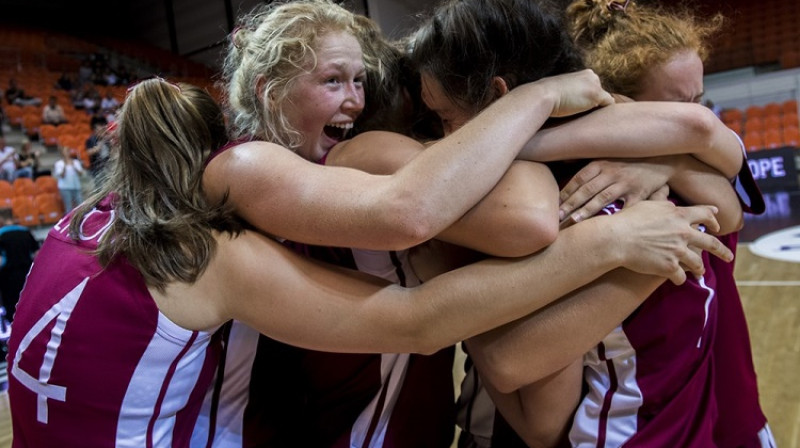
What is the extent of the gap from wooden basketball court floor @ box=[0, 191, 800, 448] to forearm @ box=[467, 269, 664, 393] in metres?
1.70

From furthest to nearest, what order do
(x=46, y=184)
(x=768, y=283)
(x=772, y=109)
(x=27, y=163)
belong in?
(x=772, y=109) → (x=27, y=163) → (x=46, y=184) → (x=768, y=283)

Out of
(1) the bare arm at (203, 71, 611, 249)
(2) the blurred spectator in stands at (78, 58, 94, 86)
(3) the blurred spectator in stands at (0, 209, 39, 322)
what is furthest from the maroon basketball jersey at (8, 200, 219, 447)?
(2) the blurred spectator in stands at (78, 58, 94, 86)

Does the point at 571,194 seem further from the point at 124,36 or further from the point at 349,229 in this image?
the point at 124,36

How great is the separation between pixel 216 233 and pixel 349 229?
273 mm

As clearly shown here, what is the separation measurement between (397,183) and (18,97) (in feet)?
39.6

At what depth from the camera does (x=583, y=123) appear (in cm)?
112

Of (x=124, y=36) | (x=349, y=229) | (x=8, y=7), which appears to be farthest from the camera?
(x=124, y=36)

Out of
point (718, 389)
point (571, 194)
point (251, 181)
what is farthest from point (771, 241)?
point (251, 181)

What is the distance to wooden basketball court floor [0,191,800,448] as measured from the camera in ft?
7.98

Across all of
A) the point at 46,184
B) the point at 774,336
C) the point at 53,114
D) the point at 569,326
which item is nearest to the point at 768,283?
the point at 774,336

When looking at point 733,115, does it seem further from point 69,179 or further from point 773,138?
point 69,179

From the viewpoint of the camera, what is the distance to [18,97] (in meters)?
10.6

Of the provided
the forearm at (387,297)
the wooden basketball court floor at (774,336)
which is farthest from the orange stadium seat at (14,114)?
the forearm at (387,297)

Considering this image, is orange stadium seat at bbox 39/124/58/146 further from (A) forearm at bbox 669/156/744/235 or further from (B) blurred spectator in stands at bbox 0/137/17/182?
(A) forearm at bbox 669/156/744/235
